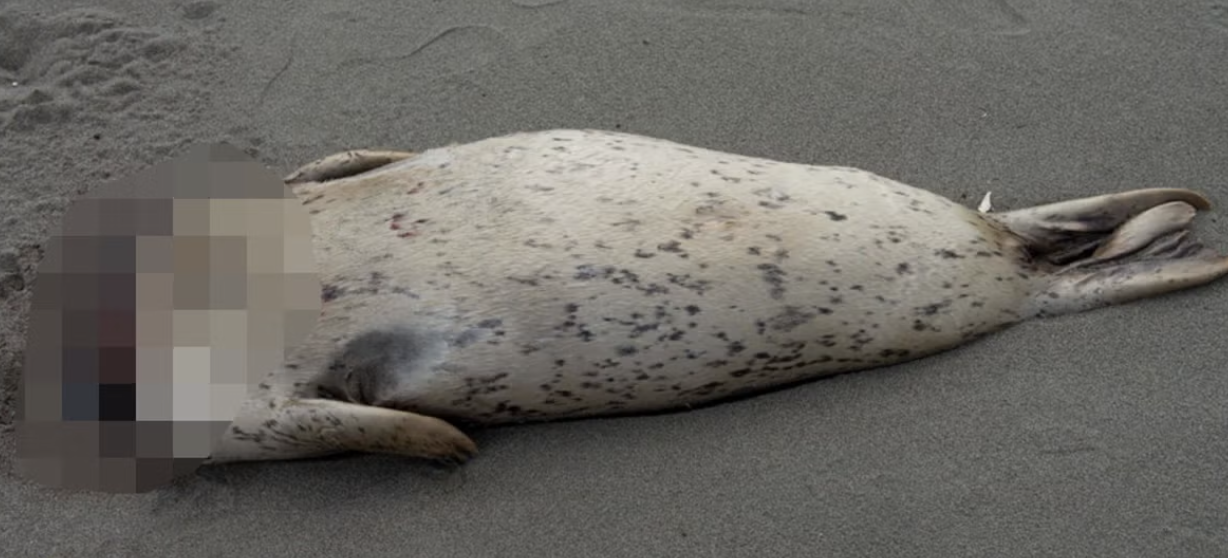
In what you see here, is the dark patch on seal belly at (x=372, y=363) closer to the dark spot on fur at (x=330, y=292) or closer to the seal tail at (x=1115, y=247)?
the dark spot on fur at (x=330, y=292)

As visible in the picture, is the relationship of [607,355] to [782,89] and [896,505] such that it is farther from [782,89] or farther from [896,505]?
[782,89]

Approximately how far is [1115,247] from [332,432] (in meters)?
2.06

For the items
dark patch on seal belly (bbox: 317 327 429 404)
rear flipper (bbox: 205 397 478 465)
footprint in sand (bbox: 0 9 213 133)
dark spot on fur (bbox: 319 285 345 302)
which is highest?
footprint in sand (bbox: 0 9 213 133)

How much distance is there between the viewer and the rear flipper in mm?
2660

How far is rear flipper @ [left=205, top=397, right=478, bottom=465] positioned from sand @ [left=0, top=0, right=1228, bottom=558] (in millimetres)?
118

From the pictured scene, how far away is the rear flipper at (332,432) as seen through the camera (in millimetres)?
2660

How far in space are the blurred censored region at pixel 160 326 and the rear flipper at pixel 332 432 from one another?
5 cm

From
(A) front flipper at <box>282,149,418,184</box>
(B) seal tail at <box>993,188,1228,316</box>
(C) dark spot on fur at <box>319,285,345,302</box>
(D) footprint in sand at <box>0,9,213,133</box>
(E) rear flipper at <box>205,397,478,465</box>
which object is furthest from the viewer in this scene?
(D) footprint in sand at <box>0,9,213,133</box>

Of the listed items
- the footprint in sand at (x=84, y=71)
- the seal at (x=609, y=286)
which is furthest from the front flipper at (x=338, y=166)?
the footprint in sand at (x=84, y=71)

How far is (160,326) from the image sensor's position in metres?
2.71

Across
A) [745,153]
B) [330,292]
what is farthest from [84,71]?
[745,153]

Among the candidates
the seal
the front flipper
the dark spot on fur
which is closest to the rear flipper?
the seal

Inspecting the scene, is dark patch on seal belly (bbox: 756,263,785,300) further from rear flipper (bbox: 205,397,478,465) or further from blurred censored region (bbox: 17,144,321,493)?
blurred censored region (bbox: 17,144,321,493)

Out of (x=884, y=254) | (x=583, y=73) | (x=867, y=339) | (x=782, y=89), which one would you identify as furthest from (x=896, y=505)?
(x=583, y=73)
